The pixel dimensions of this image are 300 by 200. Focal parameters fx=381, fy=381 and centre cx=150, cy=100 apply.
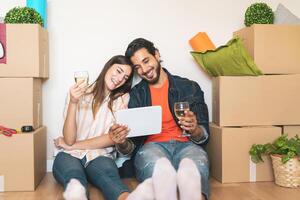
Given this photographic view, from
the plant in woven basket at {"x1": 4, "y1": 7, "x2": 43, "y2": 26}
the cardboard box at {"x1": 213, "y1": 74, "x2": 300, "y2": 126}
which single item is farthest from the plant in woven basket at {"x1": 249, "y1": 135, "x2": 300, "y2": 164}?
the plant in woven basket at {"x1": 4, "y1": 7, "x2": 43, "y2": 26}

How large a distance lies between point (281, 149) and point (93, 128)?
102 centimetres

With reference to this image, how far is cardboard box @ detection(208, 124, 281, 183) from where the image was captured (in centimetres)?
210

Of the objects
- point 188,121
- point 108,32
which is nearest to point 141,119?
point 188,121

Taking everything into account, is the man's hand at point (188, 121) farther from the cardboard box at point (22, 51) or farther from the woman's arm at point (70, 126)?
the cardboard box at point (22, 51)

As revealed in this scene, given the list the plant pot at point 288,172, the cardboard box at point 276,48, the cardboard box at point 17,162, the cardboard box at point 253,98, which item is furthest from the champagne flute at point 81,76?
the plant pot at point 288,172

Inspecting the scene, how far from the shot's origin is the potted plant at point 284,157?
6.44 feet

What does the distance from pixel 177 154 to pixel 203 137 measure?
0.18 metres

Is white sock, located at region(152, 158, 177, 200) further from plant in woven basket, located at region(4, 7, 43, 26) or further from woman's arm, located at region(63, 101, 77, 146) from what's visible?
plant in woven basket, located at region(4, 7, 43, 26)

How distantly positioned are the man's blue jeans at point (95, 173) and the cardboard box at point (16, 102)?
10.9 inches

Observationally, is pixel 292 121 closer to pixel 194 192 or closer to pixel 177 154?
pixel 177 154

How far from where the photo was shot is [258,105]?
2.13m

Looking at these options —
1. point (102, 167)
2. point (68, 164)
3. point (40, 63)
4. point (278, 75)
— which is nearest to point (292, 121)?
point (278, 75)

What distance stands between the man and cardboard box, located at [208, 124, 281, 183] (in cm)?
12

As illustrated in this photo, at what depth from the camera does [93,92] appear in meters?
2.17
